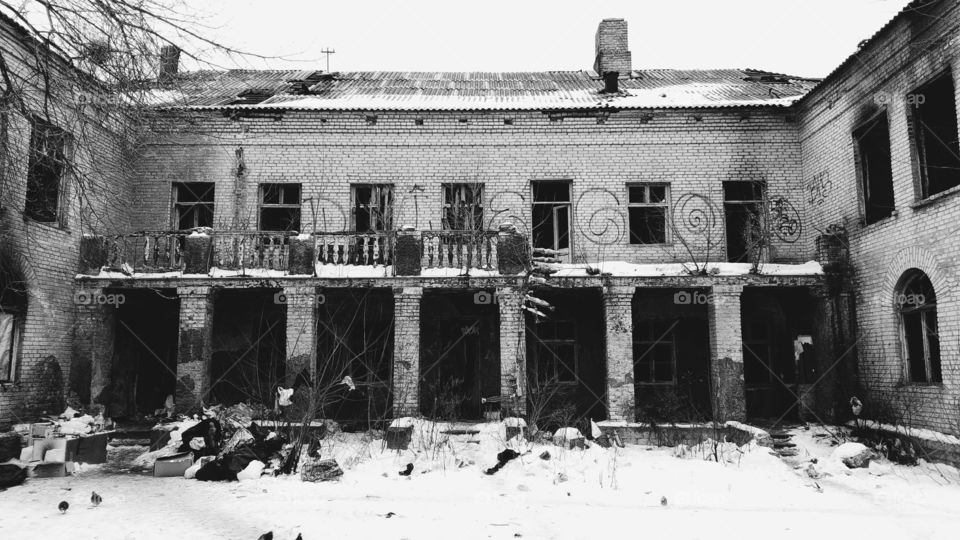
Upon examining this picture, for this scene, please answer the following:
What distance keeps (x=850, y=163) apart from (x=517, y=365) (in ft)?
26.2

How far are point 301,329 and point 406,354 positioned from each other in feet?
7.17

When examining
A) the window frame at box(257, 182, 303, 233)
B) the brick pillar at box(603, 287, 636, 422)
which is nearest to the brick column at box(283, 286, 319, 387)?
the window frame at box(257, 182, 303, 233)

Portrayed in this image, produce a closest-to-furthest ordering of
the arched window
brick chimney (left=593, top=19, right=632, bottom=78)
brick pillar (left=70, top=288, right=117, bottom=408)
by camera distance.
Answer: the arched window, brick pillar (left=70, top=288, right=117, bottom=408), brick chimney (left=593, top=19, right=632, bottom=78)

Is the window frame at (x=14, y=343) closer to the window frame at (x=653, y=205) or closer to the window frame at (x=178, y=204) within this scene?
the window frame at (x=178, y=204)

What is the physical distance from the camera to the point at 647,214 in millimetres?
15195

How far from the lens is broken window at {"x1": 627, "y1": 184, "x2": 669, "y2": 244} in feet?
49.6

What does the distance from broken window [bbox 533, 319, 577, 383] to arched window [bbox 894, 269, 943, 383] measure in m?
6.61

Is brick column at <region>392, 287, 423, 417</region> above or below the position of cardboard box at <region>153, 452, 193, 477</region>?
above

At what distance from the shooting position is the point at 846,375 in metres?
12.6

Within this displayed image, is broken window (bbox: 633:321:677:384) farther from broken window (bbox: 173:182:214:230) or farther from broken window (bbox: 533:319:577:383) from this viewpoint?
broken window (bbox: 173:182:214:230)

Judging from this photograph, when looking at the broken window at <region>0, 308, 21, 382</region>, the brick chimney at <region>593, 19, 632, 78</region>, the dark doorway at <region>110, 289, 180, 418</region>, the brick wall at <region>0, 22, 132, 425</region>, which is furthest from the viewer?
the brick chimney at <region>593, 19, 632, 78</region>

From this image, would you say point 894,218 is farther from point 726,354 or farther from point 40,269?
point 40,269

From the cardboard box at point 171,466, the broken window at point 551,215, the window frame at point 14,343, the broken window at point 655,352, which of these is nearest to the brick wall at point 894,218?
the broken window at point 655,352

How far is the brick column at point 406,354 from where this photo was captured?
12.2 metres
